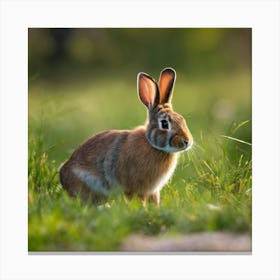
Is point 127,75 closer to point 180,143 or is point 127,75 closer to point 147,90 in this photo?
point 147,90

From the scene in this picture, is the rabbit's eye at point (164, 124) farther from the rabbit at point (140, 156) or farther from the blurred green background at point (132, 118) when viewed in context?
the blurred green background at point (132, 118)

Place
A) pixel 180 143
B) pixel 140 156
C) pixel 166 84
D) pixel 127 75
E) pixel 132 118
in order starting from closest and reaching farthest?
pixel 180 143
pixel 140 156
pixel 166 84
pixel 132 118
pixel 127 75

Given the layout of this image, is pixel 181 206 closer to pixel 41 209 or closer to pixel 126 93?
pixel 41 209

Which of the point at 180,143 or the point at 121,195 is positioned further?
the point at 121,195

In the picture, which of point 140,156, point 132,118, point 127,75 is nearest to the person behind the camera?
point 140,156

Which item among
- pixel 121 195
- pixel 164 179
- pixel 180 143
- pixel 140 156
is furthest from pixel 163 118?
pixel 121 195

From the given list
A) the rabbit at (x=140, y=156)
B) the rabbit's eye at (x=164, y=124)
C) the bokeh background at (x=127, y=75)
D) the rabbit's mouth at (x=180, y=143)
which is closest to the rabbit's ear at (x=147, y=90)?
the rabbit at (x=140, y=156)

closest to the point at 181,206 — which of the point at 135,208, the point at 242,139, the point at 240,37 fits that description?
the point at 135,208

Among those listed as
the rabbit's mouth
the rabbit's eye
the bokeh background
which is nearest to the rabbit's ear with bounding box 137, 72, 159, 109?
the rabbit's eye
